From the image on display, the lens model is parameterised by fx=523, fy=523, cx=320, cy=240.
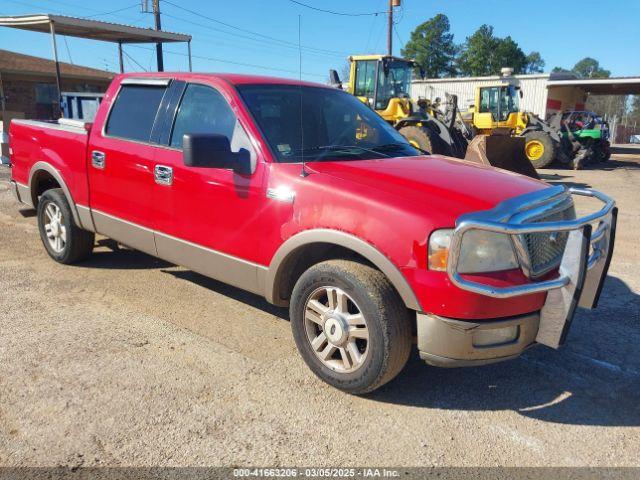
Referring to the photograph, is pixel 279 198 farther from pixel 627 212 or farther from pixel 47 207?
pixel 627 212

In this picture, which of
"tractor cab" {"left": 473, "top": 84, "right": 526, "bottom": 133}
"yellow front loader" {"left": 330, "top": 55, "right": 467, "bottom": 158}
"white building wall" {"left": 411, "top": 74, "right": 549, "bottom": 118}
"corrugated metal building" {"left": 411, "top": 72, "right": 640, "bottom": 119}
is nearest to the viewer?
"yellow front loader" {"left": 330, "top": 55, "right": 467, "bottom": 158}

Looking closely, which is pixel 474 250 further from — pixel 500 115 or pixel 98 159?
pixel 500 115

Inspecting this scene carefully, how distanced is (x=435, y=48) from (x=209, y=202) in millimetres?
82590

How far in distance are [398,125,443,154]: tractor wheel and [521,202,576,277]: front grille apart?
9.41m

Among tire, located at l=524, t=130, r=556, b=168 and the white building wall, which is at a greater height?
the white building wall

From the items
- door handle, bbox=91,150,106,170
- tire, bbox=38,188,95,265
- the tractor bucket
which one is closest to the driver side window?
the tractor bucket

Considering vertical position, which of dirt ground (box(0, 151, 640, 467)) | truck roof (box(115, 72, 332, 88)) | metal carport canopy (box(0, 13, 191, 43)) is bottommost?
dirt ground (box(0, 151, 640, 467))

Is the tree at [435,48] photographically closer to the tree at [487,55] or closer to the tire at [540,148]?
the tree at [487,55]

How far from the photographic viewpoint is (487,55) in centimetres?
7631

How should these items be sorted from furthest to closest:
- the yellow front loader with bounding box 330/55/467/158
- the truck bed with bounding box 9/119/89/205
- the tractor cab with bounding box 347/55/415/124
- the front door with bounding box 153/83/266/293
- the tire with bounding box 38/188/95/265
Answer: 1. the tractor cab with bounding box 347/55/415/124
2. the yellow front loader with bounding box 330/55/467/158
3. the tire with bounding box 38/188/95/265
4. the truck bed with bounding box 9/119/89/205
5. the front door with bounding box 153/83/266/293

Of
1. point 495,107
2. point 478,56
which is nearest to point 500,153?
point 495,107

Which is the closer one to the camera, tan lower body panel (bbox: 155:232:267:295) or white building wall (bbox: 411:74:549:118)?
tan lower body panel (bbox: 155:232:267:295)

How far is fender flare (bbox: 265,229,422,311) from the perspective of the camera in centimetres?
280

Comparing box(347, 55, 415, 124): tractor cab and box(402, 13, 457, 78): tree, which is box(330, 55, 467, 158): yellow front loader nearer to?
box(347, 55, 415, 124): tractor cab
